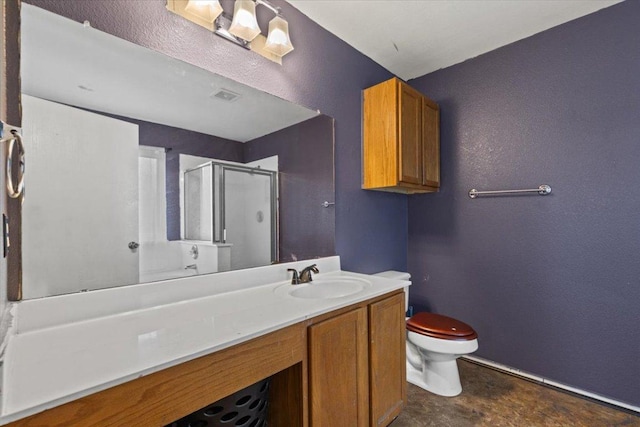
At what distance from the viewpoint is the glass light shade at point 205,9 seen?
119 centimetres

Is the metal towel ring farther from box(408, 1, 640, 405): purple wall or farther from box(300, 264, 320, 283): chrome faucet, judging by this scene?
box(408, 1, 640, 405): purple wall

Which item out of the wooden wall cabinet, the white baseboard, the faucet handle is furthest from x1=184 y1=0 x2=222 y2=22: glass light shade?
the white baseboard

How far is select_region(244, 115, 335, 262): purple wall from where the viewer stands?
5.37 ft

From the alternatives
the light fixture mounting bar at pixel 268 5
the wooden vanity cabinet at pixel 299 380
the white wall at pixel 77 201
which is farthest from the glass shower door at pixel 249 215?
the light fixture mounting bar at pixel 268 5

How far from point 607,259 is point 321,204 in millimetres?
1722

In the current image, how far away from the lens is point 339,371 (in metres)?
1.13

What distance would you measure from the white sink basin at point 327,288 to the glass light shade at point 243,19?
123 cm

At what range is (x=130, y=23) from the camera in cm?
107

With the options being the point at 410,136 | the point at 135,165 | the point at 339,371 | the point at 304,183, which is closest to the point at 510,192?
the point at 410,136

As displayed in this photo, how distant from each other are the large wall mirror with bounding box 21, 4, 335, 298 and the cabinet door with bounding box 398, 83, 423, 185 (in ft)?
2.57

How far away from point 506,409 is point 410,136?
1.75 m

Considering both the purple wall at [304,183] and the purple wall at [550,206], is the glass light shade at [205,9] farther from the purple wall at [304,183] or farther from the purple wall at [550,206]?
the purple wall at [550,206]

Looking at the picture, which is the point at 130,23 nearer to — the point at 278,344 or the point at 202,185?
the point at 202,185

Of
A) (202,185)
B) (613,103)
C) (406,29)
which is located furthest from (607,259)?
(202,185)
